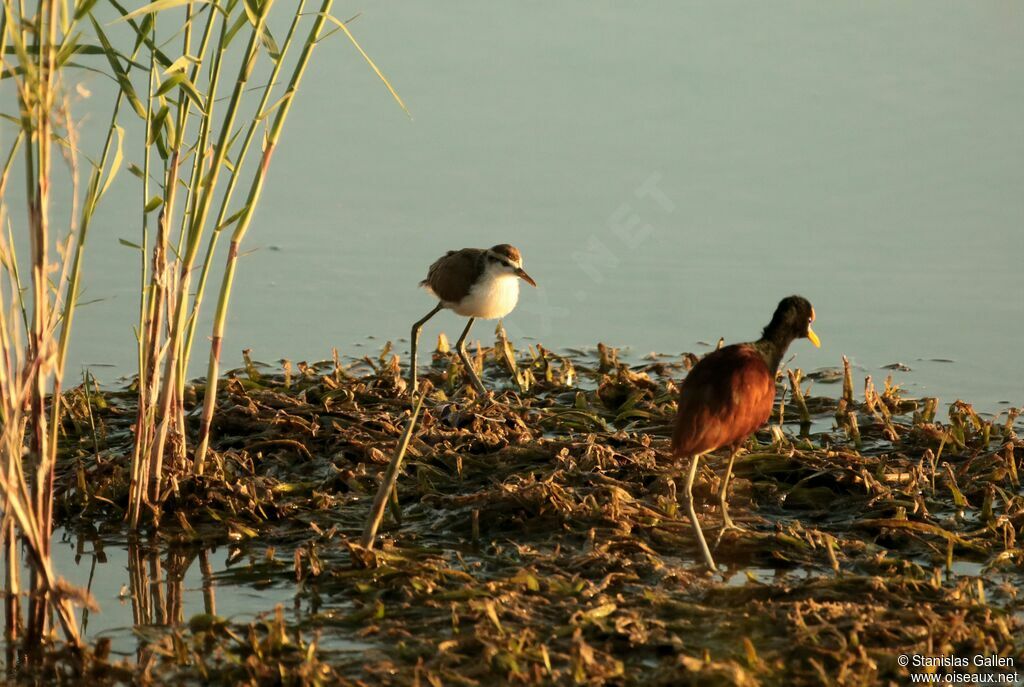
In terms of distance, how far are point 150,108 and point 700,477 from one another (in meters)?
2.68

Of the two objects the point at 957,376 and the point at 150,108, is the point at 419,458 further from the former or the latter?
the point at 957,376

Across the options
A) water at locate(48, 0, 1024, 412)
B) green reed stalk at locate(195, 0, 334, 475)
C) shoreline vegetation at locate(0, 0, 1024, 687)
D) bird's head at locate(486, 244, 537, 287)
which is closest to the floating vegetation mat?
shoreline vegetation at locate(0, 0, 1024, 687)

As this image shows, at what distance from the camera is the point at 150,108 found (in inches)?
207

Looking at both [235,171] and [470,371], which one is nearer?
[235,171]

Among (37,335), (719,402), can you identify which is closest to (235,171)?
(37,335)

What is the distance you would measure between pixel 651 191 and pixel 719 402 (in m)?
4.95

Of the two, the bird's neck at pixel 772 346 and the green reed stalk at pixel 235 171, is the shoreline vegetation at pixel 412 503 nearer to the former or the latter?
the green reed stalk at pixel 235 171

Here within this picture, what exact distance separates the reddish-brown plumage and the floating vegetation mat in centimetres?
41

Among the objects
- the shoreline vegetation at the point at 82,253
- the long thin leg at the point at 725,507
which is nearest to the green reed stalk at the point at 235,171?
the shoreline vegetation at the point at 82,253

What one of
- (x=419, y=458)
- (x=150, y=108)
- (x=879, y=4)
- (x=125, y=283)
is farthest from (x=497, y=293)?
(x=879, y=4)

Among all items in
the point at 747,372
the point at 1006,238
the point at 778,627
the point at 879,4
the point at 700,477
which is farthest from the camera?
the point at 879,4

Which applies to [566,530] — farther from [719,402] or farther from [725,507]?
[719,402]

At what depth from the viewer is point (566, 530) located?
574 centimetres

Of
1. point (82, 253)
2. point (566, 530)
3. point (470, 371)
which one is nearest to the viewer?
point (82, 253)
